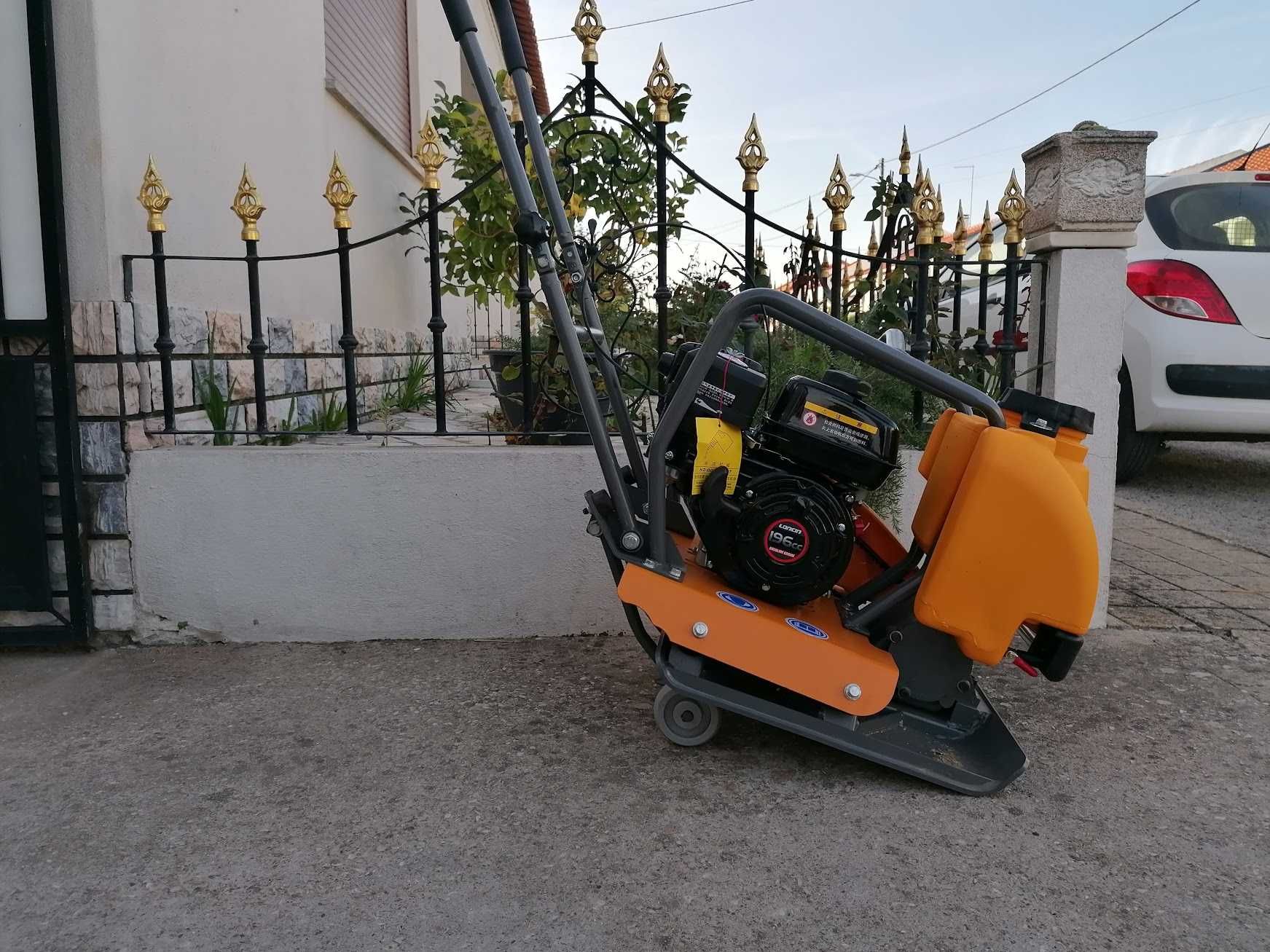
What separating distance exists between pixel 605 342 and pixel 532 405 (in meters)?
0.99

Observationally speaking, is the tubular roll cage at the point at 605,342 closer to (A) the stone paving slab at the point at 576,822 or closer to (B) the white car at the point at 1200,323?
(A) the stone paving slab at the point at 576,822

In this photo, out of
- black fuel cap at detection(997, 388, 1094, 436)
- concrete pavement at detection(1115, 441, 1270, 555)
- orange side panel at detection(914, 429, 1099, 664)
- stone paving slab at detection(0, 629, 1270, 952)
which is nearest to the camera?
stone paving slab at detection(0, 629, 1270, 952)

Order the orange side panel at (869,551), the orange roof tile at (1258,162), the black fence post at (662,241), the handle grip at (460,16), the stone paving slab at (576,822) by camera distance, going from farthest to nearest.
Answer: the orange roof tile at (1258,162), the black fence post at (662,241), the orange side panel at (869,551), the handle grip at (460,16), the stone paving slab at (576,822)

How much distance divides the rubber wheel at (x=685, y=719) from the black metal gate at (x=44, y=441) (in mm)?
1959

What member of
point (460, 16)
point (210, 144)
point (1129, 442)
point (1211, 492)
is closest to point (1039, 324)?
point (460, 16)

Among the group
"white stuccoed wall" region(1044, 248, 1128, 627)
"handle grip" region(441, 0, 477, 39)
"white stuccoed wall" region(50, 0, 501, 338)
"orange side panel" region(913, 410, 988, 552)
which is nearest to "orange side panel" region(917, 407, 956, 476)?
"orange side panel" region(913, 410, 988, 552)

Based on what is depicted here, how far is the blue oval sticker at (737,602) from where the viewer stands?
86.0 inches

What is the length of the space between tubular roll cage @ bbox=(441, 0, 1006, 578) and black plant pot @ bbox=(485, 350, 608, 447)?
0.53 metres

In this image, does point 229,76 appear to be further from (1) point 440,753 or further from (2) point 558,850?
(2) point 558,850

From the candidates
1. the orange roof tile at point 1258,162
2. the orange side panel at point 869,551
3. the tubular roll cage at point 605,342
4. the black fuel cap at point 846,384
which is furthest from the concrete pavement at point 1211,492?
the orange roof tile at point 1258,162

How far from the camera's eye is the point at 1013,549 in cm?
204

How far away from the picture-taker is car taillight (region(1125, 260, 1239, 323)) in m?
4.57

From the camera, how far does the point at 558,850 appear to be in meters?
1.92

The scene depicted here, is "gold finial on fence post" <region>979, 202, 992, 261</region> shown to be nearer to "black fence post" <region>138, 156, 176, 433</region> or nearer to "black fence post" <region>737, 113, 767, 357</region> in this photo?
"black fence post" <region>737, 113, 767, 357</region>
